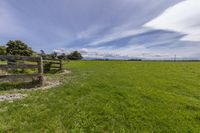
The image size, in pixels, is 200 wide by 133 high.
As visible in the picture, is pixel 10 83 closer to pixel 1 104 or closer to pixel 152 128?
pixel 1 104

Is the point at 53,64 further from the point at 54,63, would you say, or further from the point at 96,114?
the point at 96,114

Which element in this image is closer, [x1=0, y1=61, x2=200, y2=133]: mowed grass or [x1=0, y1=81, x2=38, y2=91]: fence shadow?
[x1=0, y1=61, x2=200, y2=133]: mowed grass

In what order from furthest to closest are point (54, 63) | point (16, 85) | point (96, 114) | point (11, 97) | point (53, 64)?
point (53, 64)
point (54, 63)
point (16, 85)
point (11, 97)
point (96, 114)

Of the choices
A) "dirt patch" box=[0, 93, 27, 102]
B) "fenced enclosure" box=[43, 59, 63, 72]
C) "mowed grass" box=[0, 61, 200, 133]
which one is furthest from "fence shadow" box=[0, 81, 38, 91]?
"fenced enclosure" box=[43, 59, 63, 72]

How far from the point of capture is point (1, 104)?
5.75m

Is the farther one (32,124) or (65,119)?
(65,119)

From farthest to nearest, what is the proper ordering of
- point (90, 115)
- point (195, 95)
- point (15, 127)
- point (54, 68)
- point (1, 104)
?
point (54, 68) → point (195, 95) → point (1, 104) → point (90, 115) → point (15, 127)

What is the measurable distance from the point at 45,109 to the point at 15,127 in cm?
129

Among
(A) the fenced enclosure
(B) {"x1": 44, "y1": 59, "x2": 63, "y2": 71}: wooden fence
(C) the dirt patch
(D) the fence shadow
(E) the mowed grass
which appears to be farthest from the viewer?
(B) {"x1": 44, "y1": 59, "x2": 63, "y2": 71}: wooden fence

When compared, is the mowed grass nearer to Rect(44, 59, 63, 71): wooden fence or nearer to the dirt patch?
the dirt patch

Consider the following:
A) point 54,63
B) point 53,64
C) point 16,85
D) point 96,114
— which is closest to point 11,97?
point 16,85

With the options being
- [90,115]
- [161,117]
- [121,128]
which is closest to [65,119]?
[90,115]

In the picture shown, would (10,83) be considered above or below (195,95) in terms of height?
above

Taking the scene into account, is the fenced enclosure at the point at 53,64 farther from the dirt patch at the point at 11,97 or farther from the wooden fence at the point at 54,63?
the dirt patch at the point at 11,97
